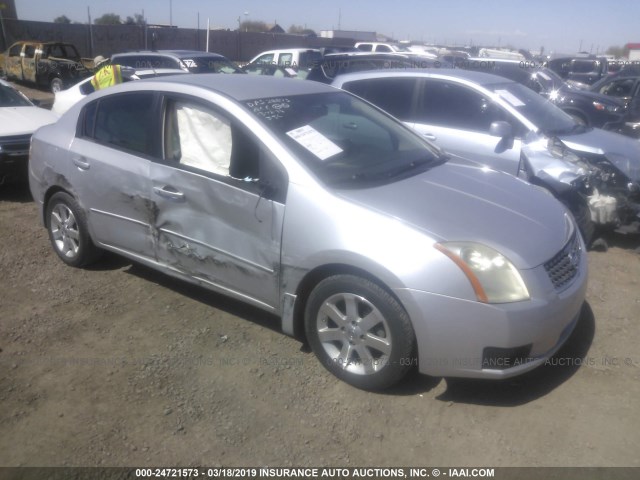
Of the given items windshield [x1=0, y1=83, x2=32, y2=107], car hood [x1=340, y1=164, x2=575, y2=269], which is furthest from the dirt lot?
windshield [x1=0, y1=83, x2=32, y2=107]

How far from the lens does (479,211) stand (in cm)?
328

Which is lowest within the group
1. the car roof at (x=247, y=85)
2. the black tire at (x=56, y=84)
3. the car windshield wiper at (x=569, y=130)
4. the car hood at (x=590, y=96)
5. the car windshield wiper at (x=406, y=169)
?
the black tire at (x=56, y=84)

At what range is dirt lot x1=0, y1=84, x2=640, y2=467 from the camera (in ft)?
9.20

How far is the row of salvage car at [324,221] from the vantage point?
114 inches

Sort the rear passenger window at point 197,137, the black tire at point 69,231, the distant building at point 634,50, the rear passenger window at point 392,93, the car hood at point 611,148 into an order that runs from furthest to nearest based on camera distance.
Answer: the distant building at point 634,50
the rear passenger window at point 392,93
the car hood at point 611,148
the black tire at point 69,231
the rear passenger window at point 197,137

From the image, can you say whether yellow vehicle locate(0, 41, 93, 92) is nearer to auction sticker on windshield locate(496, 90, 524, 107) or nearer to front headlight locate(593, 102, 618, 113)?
front headlight locate(593, 102, 618, 113)

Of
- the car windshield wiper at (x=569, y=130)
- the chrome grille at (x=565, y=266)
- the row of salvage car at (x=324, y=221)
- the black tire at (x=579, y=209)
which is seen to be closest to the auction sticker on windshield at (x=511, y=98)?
the car windshield wiper at (x=569, y=130)

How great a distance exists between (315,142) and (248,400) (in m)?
1.61

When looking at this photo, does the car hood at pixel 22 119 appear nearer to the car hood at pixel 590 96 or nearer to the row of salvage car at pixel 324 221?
the row of salvage car at pixel 324 221

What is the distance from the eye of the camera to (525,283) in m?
2.89

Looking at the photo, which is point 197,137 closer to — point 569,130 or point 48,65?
point 569,130

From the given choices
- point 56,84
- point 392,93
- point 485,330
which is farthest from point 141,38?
point 485,330

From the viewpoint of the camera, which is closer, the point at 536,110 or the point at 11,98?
the point at 536,110

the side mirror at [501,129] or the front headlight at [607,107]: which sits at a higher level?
the side mirror at [501,129]
